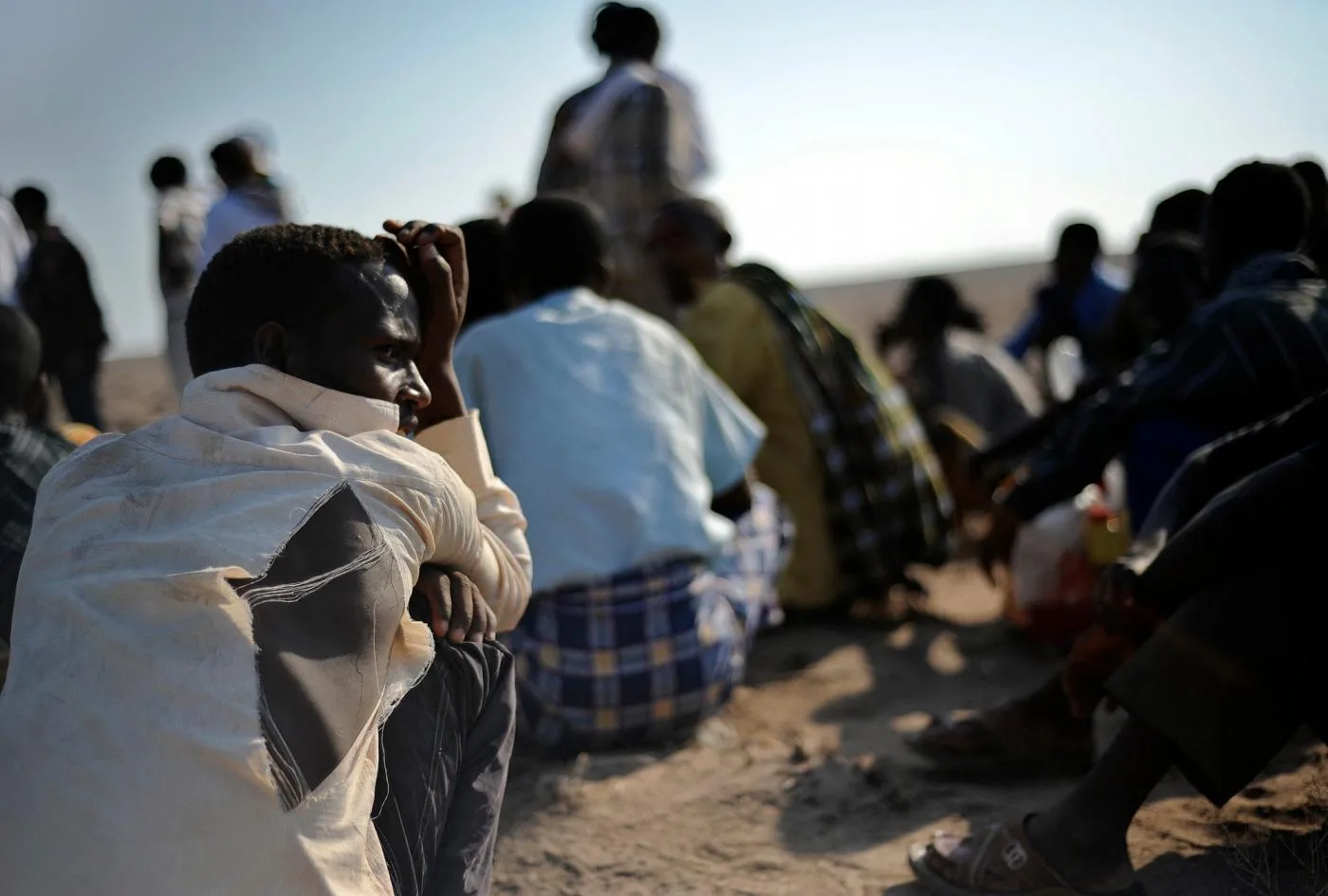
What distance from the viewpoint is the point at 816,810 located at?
3111 mm

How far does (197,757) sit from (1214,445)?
223 cm

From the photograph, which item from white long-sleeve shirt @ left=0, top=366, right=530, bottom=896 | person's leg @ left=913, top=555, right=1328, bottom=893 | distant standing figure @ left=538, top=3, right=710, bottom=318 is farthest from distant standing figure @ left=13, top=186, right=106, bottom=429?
person's leg @ left=913, top=555, right=1328, bottom=893

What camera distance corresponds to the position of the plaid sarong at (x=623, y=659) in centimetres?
336

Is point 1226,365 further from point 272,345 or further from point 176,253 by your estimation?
point 176,253

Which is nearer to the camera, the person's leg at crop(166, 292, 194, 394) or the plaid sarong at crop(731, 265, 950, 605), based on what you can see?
the plaid sarong at crop(731, 265, 950, 605)

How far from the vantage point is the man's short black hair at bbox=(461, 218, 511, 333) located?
12.4 ft

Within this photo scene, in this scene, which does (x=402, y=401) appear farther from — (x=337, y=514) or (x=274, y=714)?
(x=274, y=714)

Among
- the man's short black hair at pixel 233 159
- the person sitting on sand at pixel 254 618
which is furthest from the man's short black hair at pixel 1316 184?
the man's short black hair at pixel 233 159

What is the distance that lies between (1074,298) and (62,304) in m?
5.87

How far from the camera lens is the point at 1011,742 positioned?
3197 mm

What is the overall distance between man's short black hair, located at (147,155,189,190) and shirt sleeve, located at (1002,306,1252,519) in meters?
5.47

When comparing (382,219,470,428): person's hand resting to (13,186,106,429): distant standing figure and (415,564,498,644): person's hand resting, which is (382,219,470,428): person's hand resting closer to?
(415,564,498,644): person's hand resting

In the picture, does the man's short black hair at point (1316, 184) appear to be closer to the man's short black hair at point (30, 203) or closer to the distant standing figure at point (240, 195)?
the distant standing figure at point (240, 195)

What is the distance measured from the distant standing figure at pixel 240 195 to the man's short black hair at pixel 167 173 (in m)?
1.39
